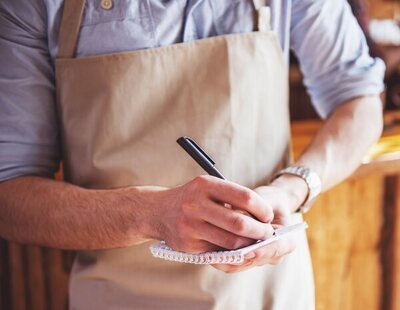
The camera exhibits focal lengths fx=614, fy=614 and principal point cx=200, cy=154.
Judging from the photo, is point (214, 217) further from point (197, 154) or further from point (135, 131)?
point (135, 131)

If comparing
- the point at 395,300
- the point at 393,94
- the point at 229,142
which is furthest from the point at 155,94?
the point at 393,94

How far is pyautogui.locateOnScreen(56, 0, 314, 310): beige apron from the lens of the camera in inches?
42.4

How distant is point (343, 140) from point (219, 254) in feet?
1.65

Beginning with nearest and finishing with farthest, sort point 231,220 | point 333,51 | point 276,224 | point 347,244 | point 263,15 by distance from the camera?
point 231,220 → point 276,224 → point 263,15 → point 333,51 → point 347,244

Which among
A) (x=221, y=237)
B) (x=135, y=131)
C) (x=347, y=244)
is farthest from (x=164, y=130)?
(x=347, y=244)

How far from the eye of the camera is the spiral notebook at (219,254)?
866 mm

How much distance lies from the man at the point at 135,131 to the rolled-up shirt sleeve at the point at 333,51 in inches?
2.8

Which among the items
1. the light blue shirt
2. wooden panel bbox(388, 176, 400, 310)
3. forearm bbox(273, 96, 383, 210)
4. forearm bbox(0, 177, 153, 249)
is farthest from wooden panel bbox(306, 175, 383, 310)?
forearm bbox(0, 177, 153, 249)

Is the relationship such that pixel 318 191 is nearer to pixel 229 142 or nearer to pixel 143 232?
pixel 229 142

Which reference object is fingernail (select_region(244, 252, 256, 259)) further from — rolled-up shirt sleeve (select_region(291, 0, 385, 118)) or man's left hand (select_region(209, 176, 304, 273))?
rolled-up shirt sleeve (select_region(291, 0, 385, 118))

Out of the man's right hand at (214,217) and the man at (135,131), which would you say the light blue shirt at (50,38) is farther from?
the man's right hand at (214,217)

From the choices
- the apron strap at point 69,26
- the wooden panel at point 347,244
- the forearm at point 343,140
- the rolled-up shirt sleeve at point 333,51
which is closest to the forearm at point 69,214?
the apron strap at point 69,26

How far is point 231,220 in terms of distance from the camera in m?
0.88

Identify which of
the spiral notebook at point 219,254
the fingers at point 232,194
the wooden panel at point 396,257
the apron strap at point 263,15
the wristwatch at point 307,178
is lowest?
the wooden panel at point 396,257
